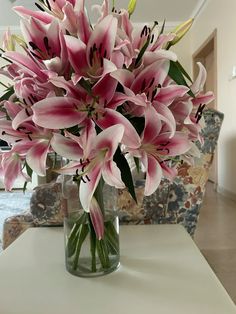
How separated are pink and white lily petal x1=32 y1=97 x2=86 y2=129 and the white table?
357mm

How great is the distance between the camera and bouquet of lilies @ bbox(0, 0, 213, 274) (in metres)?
0.56

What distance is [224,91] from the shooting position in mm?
4223

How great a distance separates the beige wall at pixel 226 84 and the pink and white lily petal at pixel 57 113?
357 centimetres

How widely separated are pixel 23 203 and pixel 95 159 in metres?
3.70

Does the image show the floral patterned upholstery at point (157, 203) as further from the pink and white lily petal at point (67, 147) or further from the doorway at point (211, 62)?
the doorway at point (211, 62)

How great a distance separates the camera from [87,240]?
76cm

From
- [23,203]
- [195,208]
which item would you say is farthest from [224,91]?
[195,208]

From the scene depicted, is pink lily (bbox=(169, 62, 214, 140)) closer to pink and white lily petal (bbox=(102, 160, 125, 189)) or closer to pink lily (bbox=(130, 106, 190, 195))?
pink lily (bbox=(130, 106, 190, 195))

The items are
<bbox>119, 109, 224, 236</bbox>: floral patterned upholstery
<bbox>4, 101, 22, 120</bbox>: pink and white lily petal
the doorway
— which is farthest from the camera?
the doorway

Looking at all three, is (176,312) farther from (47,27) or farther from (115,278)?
(47,27)

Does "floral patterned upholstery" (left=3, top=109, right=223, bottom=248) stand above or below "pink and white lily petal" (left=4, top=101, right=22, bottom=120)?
below

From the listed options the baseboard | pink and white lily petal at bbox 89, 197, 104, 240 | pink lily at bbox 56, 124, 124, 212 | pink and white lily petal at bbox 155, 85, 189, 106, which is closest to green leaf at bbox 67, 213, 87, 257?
pink and white lily petal at bbox 89, 197, 104, 240

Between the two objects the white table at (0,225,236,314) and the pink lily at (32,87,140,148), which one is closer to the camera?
the pink lily at (32,87,140,148)

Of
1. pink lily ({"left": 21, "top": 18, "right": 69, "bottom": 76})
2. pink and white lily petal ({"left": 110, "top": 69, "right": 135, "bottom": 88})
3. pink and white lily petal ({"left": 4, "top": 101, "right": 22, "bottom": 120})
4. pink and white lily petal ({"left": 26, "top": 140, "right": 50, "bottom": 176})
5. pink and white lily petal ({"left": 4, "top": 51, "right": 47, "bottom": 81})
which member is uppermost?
pink lily ({"left": 21, "top": 18, "right": 69, "bottom": 76})
